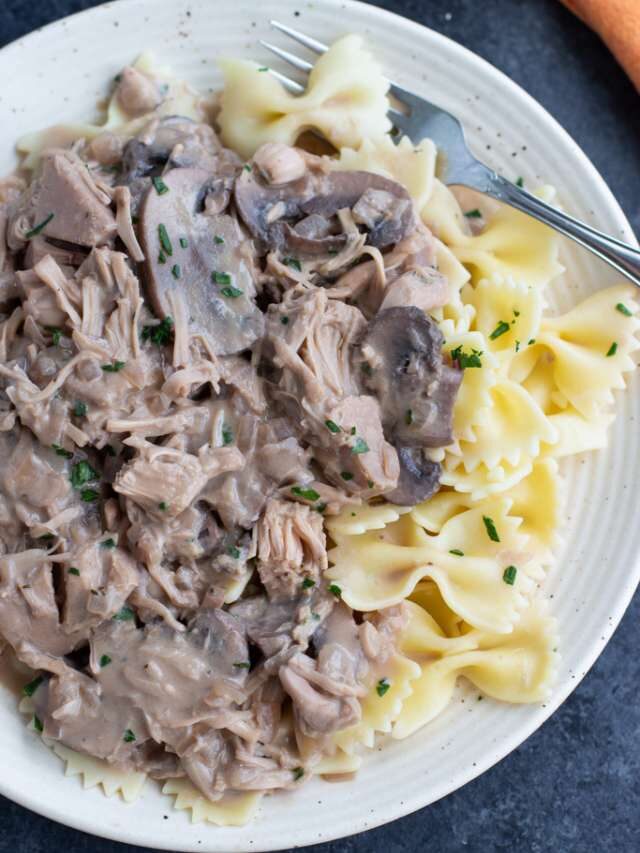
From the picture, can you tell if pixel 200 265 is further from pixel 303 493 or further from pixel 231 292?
pixel 303 493

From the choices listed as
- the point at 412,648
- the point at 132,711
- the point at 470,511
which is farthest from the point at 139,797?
the point at 470,511

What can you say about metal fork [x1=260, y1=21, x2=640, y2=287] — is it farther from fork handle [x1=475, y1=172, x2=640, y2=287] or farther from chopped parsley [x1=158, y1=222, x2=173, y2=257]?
chopped parsley [x1=158, y1=222, x2=173, y2=257]

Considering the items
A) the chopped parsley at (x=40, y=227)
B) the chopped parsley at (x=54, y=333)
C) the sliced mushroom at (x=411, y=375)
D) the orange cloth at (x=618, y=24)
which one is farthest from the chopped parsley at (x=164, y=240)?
the orange cloth at (x=618, y=24)

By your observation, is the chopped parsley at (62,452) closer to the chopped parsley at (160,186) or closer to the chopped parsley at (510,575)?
the chopped parsley at (160,186)

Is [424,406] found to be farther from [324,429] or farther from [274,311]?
[274,311]

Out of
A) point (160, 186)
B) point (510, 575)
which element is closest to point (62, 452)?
point (160, 186)
